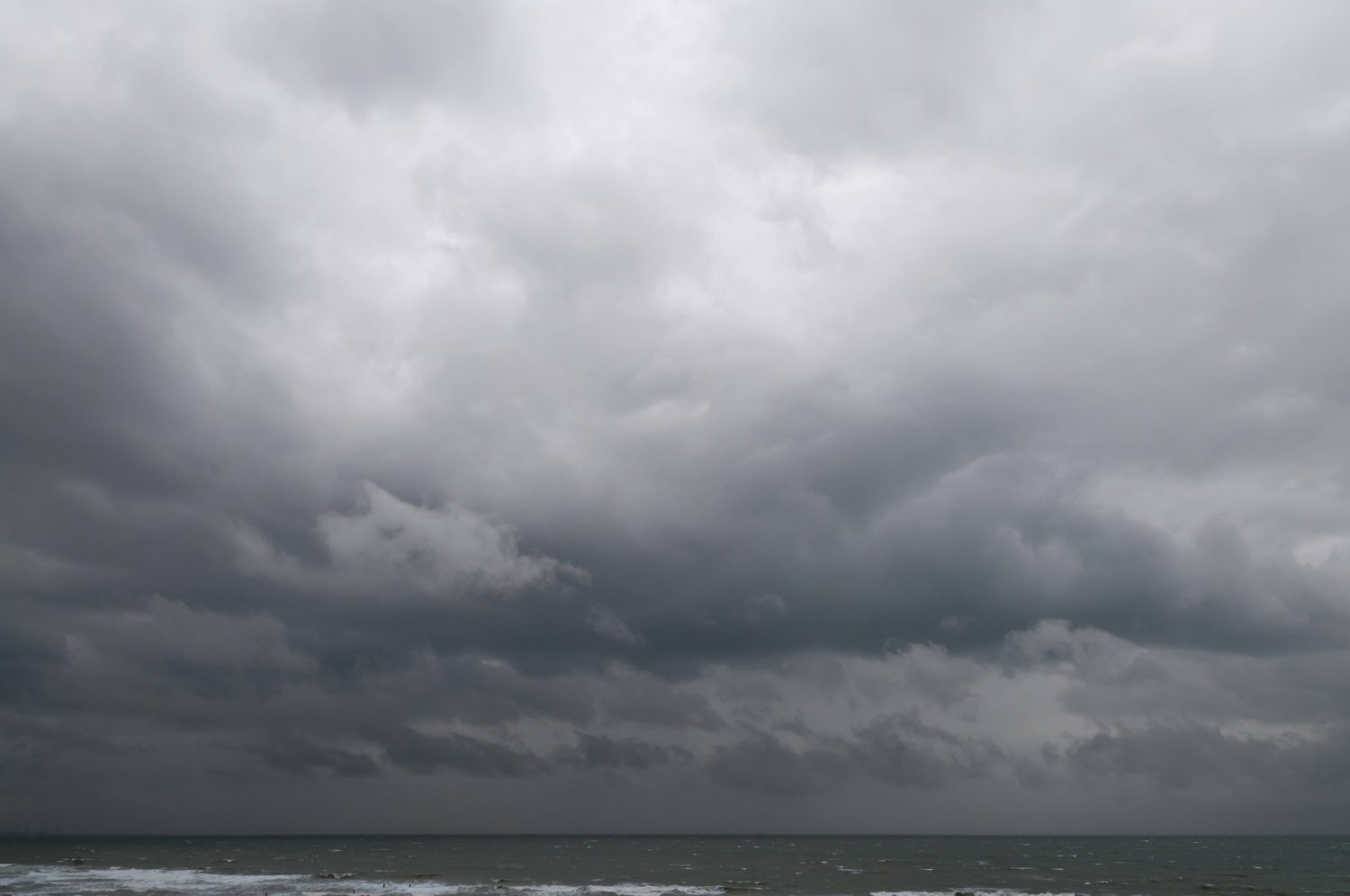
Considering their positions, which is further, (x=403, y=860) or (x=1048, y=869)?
(x=403, y=860)

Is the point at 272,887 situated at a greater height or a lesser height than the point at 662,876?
greater

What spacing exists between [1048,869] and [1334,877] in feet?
126

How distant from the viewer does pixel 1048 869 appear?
139 m

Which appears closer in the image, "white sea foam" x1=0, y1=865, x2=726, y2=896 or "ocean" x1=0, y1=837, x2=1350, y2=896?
"white sea foam" x1=0, y1=865, x2=726, y2=896

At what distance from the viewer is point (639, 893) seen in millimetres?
102188

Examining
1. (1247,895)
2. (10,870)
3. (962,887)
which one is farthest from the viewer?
(10,870)

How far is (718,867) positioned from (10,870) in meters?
103

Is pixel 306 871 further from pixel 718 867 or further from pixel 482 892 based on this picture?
pixel 718 867

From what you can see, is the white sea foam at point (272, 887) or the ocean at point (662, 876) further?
the ocean at point (662, 876)

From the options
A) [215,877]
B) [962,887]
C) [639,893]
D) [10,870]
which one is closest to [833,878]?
[962,887]

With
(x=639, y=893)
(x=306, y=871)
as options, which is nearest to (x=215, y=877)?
(x=306, y=871)

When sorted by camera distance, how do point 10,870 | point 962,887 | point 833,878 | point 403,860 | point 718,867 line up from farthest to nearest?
point 403,860, point 718,867, point 10,870, point 833,878, point 962,887

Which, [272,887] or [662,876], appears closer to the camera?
[272,887]

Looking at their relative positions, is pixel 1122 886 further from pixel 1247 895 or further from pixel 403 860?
pixel 403 860
